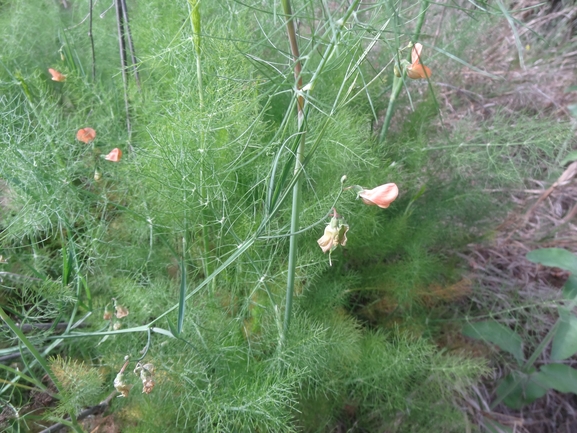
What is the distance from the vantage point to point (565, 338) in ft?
3.90

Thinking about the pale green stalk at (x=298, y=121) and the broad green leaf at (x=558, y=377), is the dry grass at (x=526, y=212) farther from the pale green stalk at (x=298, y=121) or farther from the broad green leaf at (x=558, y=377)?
the pale green stalk at (x=298, y=121)

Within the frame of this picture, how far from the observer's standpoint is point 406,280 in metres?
1.22

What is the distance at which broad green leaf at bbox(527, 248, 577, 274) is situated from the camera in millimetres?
1153

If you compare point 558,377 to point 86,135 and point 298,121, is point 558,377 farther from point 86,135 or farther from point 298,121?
point 86,135

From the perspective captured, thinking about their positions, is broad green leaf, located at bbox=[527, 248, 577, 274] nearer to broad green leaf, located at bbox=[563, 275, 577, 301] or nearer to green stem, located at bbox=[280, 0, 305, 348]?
broad green leaf, located at bbox=[563, 275, 577, 301]

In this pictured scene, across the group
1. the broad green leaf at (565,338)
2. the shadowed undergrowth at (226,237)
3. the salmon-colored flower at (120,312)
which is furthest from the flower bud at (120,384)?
the broad green leaf at (565,338)

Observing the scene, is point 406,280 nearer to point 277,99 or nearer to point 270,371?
point 270,371

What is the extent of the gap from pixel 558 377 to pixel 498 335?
0.65ft

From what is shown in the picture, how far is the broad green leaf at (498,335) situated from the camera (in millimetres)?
1301

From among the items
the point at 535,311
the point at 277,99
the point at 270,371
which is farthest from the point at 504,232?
the point at 270,371

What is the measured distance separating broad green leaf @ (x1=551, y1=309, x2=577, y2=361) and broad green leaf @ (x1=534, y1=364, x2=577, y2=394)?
0.38 ft

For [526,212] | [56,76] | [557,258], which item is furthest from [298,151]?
[526,212]

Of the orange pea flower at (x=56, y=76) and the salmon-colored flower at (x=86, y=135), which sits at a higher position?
the orange pea flower at (x=56, y=76)

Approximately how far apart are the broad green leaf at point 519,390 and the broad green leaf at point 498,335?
2.1 inches
